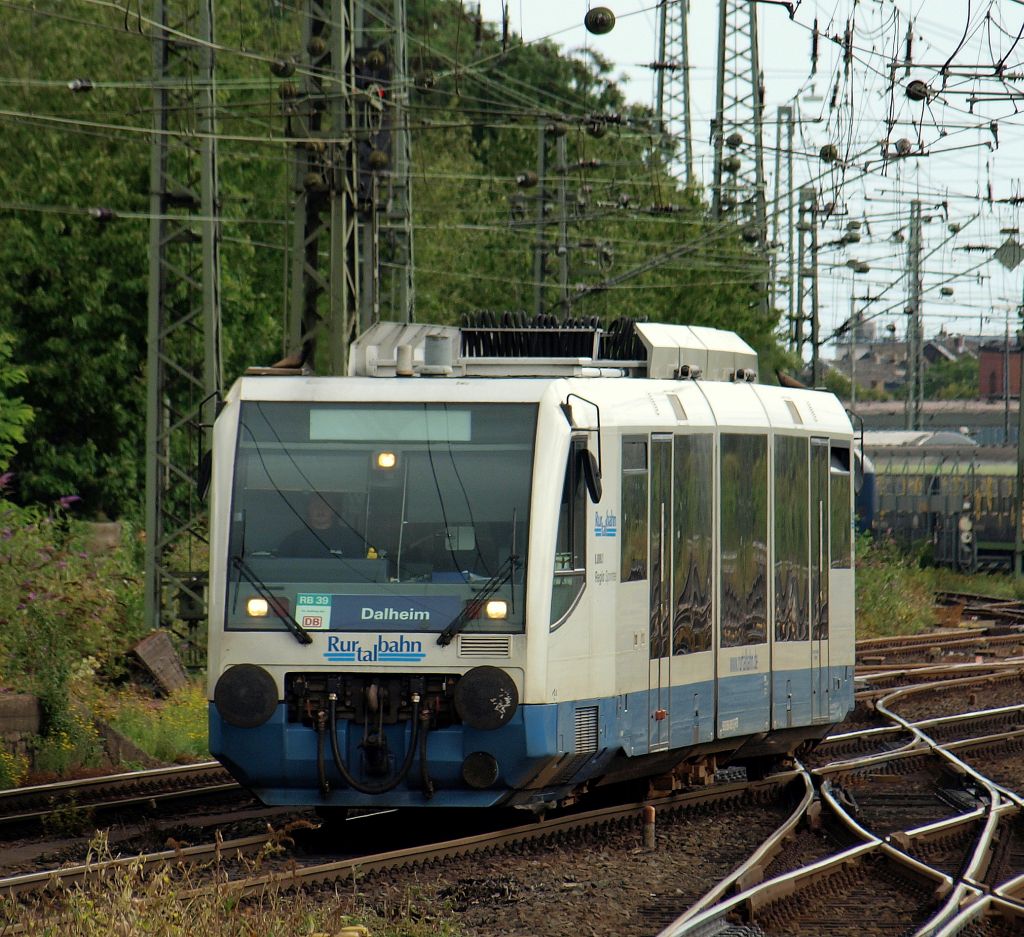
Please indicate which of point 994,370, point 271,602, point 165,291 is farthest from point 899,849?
point 994,370

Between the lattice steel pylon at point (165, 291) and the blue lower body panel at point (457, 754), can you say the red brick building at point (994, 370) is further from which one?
the blue lower body panel at point (457, 754)

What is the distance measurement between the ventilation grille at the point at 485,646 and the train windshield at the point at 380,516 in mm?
56

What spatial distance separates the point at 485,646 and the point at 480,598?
0.27 meters

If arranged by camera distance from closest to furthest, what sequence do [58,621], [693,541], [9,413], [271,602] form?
1. [271,602]
2. [693,541]
3. [58,621]
4. [9,413]

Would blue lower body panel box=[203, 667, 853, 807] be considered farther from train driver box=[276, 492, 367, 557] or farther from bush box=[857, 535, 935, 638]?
bush box=[857, 535, 935, 638]

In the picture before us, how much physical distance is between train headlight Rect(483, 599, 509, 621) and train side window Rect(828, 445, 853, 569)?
14.9 ft

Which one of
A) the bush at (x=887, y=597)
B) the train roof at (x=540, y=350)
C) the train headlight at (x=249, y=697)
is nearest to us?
the train headlight at (x=249, y=697)

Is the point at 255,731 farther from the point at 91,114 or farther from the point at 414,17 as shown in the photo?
the point at 414,17

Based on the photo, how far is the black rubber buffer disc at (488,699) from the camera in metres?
10.8

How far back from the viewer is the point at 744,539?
1328 centimetres

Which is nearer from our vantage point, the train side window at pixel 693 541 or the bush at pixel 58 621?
the train side window at pixel 693 541

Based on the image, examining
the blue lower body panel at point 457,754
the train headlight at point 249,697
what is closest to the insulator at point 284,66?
the train headlight at point 249,697

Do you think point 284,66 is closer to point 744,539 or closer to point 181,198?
Result: point 181,198

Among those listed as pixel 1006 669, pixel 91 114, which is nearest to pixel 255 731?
pixel 1006 669
